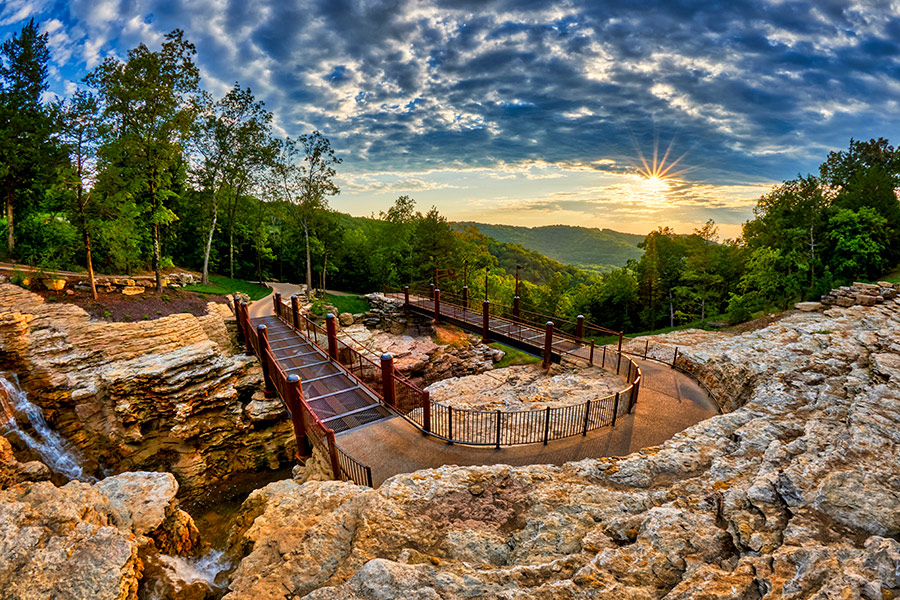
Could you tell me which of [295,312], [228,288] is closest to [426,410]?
[295,312]

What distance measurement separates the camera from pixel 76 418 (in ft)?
43.2

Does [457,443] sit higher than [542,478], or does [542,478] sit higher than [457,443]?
[542,478]

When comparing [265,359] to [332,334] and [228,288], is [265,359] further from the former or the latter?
[228,288]

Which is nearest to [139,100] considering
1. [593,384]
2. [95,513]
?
[95,513]

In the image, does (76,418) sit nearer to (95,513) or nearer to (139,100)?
(95,513)

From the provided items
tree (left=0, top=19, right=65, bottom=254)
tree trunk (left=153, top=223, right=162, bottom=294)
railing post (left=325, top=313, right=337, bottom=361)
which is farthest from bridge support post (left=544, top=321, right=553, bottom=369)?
tree (left=0, top=19, right=65, bottom=254)

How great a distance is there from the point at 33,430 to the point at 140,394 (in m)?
2.93

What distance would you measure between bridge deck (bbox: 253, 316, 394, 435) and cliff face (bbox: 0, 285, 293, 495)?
2.40 meters

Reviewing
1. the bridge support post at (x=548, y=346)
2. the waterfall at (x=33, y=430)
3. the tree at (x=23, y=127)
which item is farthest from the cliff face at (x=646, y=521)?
the tree at (x=23, y=127)

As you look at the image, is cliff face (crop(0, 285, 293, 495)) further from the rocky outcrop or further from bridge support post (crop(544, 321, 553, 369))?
bridge support post (crop(544, 321, 553, 369))

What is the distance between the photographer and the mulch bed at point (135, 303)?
17.0m

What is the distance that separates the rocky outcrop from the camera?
204 inches

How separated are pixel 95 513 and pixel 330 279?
38094mm

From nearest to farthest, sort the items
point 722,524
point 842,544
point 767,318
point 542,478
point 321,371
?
point 842,544
point 722,524
point 542,478
point 321,371
point 767,318
